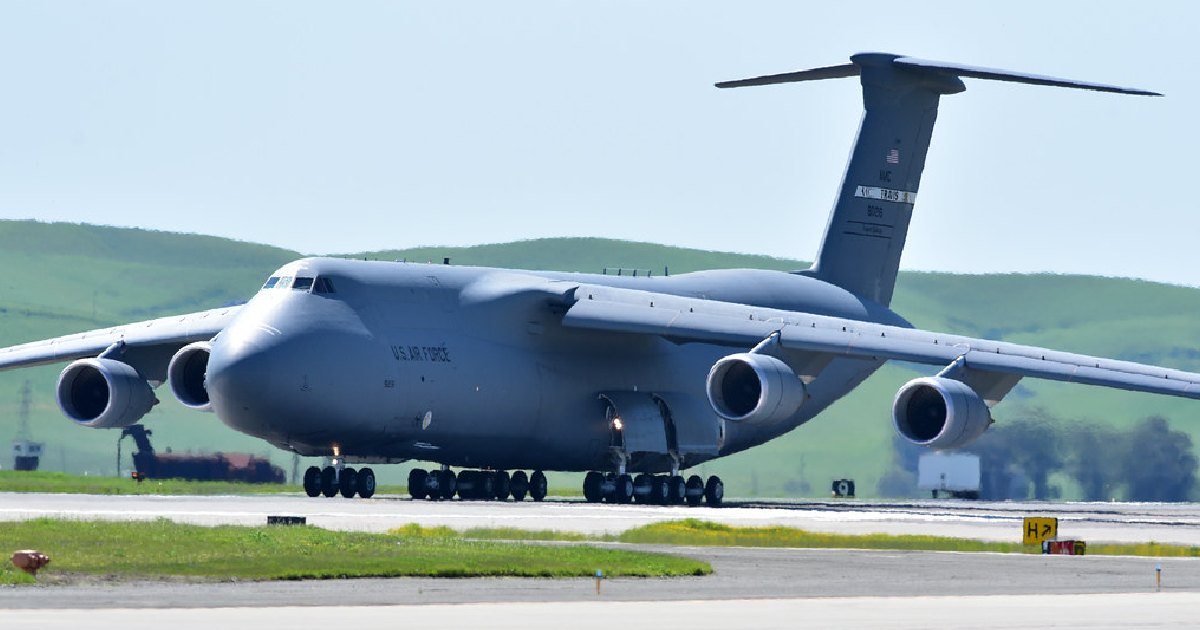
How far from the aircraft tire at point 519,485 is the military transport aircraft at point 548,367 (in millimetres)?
51

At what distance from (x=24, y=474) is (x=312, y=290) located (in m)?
14.3

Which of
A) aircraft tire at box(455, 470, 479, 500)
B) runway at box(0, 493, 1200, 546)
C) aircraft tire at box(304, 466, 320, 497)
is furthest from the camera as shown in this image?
aircraft tire at box(455, 470, 479, 500)

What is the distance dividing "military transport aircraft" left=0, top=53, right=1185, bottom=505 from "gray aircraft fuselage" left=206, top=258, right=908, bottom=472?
40mm

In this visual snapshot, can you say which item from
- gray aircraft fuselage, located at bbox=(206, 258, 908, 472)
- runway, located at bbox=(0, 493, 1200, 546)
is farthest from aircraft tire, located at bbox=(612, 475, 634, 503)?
gray aircraft fuselage, located at bbox=(206, 258, 908, 472)

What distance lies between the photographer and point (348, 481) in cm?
3803

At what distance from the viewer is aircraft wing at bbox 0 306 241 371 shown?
40.7 metres

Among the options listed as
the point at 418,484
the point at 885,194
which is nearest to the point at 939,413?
the point at 418,484

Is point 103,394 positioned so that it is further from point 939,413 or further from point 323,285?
point 939,413

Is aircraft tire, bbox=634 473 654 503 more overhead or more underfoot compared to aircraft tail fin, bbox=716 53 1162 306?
more underfoot

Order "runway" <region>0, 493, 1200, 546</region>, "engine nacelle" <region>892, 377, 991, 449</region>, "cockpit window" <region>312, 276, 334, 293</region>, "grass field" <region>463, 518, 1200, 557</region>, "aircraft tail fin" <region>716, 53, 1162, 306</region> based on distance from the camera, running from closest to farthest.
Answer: "grass field" <region>463, 518, 1200, 557</region> → "runway" <region>0, 493, 1200, 546</region> → "engine nacelle" <region>892, 377, 991, 449</region> → "cockpit window" <region>312, 276, 334, 293</region> → "aircraft tail fin" <region>716, 53, 1162, 306</region>

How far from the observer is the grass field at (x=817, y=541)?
26844mm

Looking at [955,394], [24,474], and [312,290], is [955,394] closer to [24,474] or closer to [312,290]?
[312,290]

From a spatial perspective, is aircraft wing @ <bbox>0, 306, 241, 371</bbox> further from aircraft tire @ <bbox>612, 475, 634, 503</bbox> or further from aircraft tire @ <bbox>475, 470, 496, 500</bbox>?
aircraft tire @ <bbox>612, 475, 634, 503</bbox>

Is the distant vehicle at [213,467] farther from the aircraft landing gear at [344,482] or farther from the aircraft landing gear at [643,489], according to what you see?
the aircraft landing gear at [344,482]
